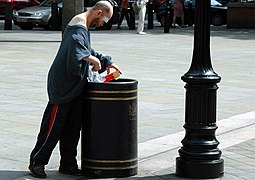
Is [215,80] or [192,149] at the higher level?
[215,80]

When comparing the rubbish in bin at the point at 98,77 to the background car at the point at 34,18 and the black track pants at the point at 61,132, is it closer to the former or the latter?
the black track pants at the point at 61,132

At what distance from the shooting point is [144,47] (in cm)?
2198

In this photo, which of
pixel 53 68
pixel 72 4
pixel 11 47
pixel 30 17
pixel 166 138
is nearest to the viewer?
pixel 53 68

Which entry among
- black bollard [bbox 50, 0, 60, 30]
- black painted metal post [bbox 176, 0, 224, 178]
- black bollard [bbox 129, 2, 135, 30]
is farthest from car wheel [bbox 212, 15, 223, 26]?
black painted metal post [bbox 176, 0, 224, 178]

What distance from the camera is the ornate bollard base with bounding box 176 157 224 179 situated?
284 inches

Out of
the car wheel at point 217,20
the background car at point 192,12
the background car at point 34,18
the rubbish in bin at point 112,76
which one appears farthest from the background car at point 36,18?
the rubbish in bin at point 112,76

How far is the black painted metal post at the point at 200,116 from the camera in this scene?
7.13m

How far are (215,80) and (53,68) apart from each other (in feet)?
5.18

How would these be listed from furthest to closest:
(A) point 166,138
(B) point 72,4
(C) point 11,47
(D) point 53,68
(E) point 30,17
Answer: (E) point 30,17 < (B) point 72,4 < (C) point 11,47 < (A) point 166,138 < (D) point 53,68

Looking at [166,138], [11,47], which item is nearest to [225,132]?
[166,138]

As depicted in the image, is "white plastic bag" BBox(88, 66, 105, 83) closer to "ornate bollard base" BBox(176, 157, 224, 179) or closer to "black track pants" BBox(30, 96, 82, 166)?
"black track pants" BBox(30, 96, 82, 166)

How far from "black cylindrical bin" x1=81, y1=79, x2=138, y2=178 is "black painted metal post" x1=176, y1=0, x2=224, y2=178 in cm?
54

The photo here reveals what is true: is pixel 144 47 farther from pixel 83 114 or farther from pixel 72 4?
pixel 83 114

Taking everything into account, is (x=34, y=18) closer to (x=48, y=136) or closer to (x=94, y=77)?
(x=94, y=77)
